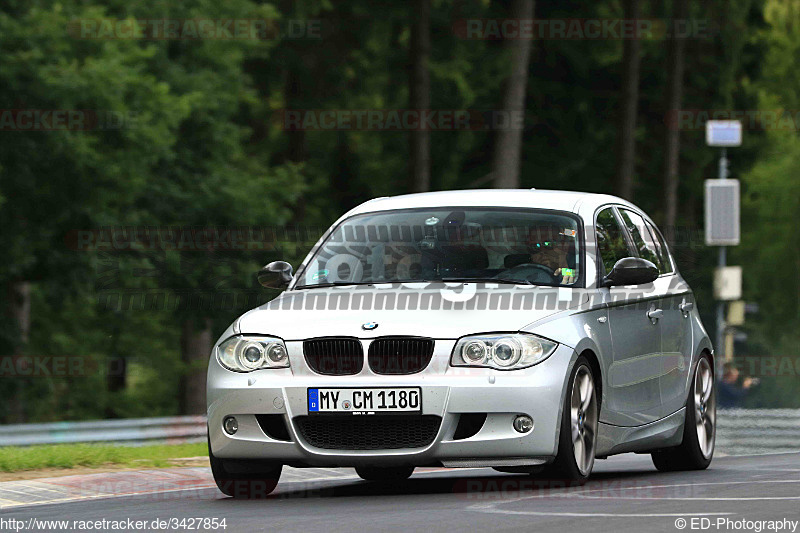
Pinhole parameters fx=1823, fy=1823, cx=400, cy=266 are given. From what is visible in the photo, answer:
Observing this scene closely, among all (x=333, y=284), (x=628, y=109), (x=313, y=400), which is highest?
(x=333, y=284)

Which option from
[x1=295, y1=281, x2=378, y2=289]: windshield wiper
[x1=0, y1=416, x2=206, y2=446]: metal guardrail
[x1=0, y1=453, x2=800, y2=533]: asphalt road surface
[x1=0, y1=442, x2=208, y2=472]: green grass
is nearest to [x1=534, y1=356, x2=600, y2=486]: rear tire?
[x1=0, y1=453, x2=800, y2=533]: asphalt road surface

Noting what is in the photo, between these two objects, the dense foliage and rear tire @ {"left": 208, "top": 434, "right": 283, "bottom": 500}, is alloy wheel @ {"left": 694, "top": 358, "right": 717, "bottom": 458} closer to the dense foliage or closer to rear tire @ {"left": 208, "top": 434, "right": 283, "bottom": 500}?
rear tire @ {"left": 208, "top": 434, "right": 283, "bottom": 500}

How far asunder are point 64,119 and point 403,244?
2118 cm

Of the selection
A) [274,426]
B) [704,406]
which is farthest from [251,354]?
[704,406]

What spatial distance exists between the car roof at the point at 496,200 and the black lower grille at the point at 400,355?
1847 millimetres

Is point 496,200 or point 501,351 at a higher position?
point 496,200

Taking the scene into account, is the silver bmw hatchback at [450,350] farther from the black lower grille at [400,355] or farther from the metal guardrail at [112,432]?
the metal guardrail at [112,432]

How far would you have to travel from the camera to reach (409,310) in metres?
10.3

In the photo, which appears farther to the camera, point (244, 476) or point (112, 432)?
point (112, 432)

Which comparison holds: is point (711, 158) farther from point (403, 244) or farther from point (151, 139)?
point (403, 244)

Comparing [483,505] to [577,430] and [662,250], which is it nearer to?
[577,430]

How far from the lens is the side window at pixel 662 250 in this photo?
523 inches

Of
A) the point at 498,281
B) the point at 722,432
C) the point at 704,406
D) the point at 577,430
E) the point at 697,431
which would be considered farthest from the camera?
the point at 722,432

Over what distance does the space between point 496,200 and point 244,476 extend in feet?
8.14
